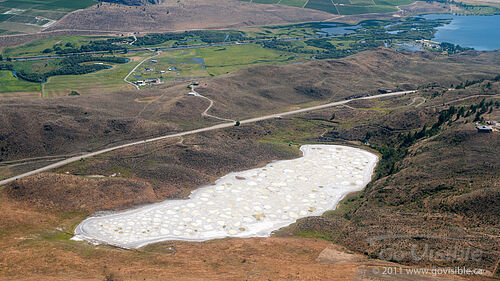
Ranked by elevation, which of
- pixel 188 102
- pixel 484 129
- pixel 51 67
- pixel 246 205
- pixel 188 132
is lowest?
pixel 246 205

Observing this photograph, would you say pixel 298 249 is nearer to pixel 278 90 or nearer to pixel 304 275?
pixel 304 275

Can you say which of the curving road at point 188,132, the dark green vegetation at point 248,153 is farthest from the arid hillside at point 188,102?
the curving road at point 188,132

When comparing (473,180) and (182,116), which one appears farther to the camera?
(182,116)

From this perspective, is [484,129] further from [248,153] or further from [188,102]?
[188,102]

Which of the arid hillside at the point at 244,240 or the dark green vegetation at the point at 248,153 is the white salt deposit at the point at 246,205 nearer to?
the arid hillside at the point at 244,240

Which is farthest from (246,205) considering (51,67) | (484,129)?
(51,67)

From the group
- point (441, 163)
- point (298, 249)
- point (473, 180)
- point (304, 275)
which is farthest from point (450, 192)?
point (304, 275)

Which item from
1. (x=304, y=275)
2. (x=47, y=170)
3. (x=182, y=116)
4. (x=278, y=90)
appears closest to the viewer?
(x=304, y=275)

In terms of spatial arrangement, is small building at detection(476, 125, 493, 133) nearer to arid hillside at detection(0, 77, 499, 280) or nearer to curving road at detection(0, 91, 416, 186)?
arid hillside at detection(0, 77, 499, 280)

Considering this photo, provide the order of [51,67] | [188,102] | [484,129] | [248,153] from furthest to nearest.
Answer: [51,67]
[188,102]
[248,153]
[484,129]
